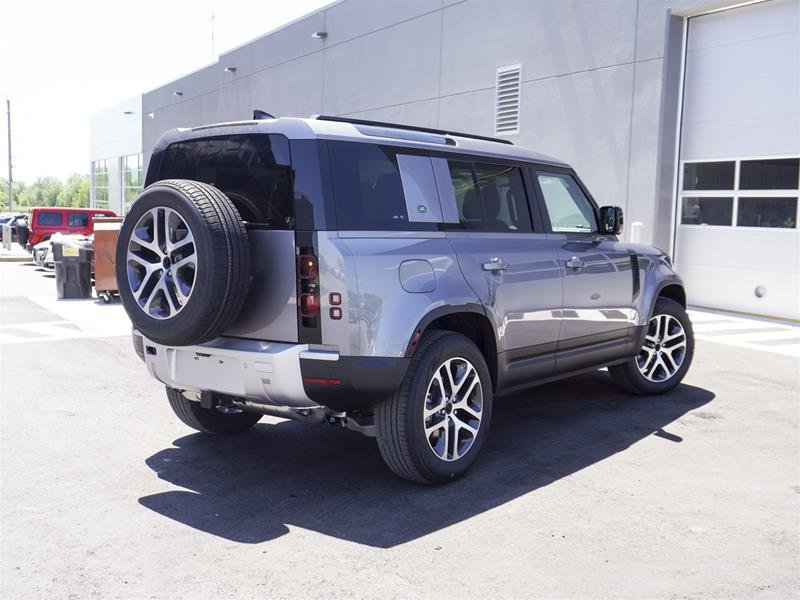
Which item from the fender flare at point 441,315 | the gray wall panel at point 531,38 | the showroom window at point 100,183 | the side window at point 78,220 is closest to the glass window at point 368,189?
the fender flare at point 441,315

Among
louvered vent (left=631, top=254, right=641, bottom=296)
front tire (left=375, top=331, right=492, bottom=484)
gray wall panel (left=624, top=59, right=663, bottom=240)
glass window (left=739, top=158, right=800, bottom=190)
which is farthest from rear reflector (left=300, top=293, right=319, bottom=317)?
gray wall panel (left=624, top=59, right=663, bottom=240)

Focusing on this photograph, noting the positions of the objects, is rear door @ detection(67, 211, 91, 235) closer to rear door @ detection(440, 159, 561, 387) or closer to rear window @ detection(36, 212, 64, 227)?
rear window @ detection(36, 212, 64, 227)

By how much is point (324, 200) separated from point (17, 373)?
5.15m

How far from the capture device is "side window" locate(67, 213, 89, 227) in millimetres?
23672

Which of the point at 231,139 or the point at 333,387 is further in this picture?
the point at 231,139

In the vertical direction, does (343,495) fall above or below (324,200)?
below

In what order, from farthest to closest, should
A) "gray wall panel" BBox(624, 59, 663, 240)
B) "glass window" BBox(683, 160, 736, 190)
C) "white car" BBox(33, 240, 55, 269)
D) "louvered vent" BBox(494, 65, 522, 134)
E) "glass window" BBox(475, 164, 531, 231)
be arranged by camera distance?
1. "white car" BBox(33, 240, 55, 269)
2. "louvered vent" BBox(494, 65, 522, 134)
3. "gray wall panel" BBox(624, 59, 663, 240)
4. "glass window" BBox(683, 160, 736, 190)
5. "glass window" BBox(475, 164, 531, 231)

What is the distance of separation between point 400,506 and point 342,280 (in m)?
1.26

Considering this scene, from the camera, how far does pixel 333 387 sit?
13.8 ft

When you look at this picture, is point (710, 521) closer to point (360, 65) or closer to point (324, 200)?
point (324, 200)

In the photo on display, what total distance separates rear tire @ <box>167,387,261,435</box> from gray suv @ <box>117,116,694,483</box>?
643 mm

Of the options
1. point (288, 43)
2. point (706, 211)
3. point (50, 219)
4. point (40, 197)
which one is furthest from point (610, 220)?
point (40, 197)

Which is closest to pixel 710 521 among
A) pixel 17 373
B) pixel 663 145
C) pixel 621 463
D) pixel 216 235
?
pixel 621 463

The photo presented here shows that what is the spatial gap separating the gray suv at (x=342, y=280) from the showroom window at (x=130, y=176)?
40.7m
